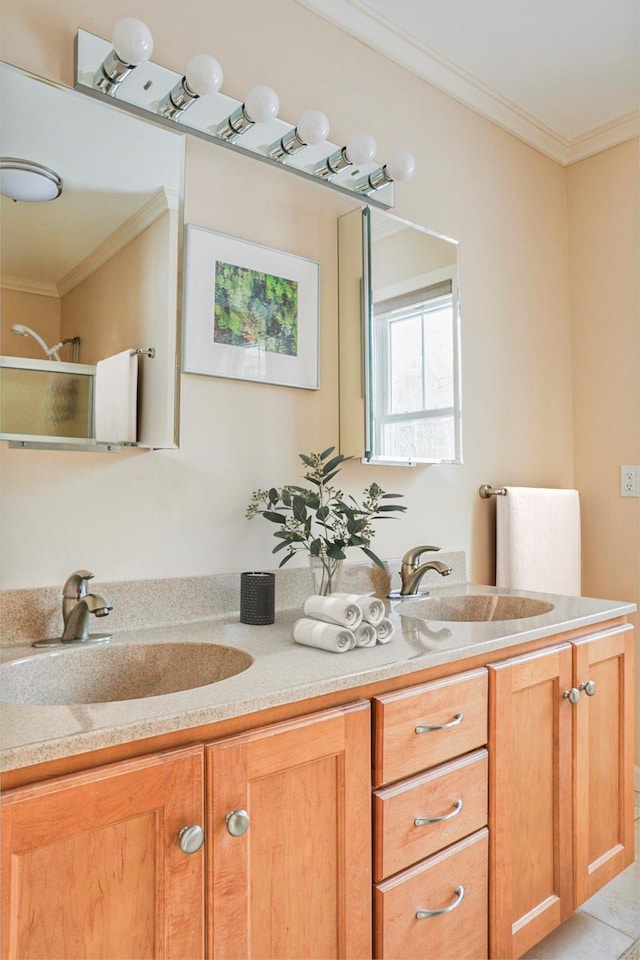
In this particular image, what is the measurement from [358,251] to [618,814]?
1.66 metres

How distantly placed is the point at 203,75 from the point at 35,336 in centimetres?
66

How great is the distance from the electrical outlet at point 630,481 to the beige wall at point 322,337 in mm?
220

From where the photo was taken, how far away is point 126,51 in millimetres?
1293

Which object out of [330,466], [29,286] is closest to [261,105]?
[29,286]

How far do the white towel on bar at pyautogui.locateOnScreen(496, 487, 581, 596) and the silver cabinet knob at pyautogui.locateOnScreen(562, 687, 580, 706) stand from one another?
585 millimetres

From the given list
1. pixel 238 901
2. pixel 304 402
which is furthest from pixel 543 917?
pixel 304 402

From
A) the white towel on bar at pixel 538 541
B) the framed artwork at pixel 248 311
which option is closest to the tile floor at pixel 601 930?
the white towel on bar at pixel 538 541

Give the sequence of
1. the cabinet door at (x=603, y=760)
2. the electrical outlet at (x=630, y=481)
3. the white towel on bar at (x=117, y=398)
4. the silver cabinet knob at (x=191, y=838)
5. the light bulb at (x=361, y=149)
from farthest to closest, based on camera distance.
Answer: the electrical outlet at (x=630, y=481)
the light bulb at (x=361, y=149)
the cabinet door at (x=603, y=760)
the white towel on bar at (x=117, y=398)
the silver cabinet knob at (x=191, y=838)

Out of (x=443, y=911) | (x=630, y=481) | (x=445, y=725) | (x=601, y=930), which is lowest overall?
(x=601, y=930)

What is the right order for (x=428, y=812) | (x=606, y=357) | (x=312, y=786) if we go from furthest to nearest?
(x=606, y=357)
(x=428, y=812)
(x=312, y=786)

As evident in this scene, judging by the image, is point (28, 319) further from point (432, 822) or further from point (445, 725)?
point (432, 822)

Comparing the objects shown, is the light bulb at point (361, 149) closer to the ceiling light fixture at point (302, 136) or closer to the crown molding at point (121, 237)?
the ceiling light fixture at point (302, 136)

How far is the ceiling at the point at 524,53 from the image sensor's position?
1.91 metres

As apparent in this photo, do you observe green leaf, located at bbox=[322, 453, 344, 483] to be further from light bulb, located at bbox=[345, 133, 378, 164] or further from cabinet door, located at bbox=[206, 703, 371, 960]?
light bulb, located at bbox=[345, 133, 378, 164]
